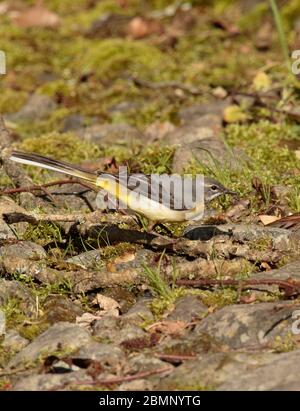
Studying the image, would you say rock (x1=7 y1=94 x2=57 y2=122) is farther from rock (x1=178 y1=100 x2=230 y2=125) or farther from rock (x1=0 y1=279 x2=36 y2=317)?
rock (x1=0 y1=279 x2=36 y2=317)

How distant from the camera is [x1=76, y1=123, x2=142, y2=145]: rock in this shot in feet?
31.1

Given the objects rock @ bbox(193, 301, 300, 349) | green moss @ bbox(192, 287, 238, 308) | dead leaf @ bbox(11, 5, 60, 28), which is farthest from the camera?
dead leaf @ bbox(11, 5, 60, 28)

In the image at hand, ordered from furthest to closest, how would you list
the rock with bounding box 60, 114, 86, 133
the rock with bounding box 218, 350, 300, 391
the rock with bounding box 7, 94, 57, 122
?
the rock with bounding box 7, 94, 57, 122 < the rock with bounding box 60, 114, 86, 133 < the rock with bounding box 218, 350, 300, 391

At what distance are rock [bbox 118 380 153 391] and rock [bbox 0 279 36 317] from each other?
1.17m

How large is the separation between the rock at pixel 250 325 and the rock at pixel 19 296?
1181 millimetres

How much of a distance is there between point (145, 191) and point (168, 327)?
135 centimetres

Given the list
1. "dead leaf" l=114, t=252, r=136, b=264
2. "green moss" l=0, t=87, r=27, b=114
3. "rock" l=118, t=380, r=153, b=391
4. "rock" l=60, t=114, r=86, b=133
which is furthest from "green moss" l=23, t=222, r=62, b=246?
"green moss" l=0, t=87, r=27, b=114

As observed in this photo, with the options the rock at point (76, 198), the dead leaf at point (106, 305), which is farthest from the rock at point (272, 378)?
Answer: the rock at point (76, 198)

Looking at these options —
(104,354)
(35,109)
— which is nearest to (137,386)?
(104,354)

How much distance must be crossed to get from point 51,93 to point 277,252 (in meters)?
6.26

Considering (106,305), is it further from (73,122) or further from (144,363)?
(73,122)

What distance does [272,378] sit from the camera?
14.3 feet

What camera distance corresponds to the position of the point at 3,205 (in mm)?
7062
